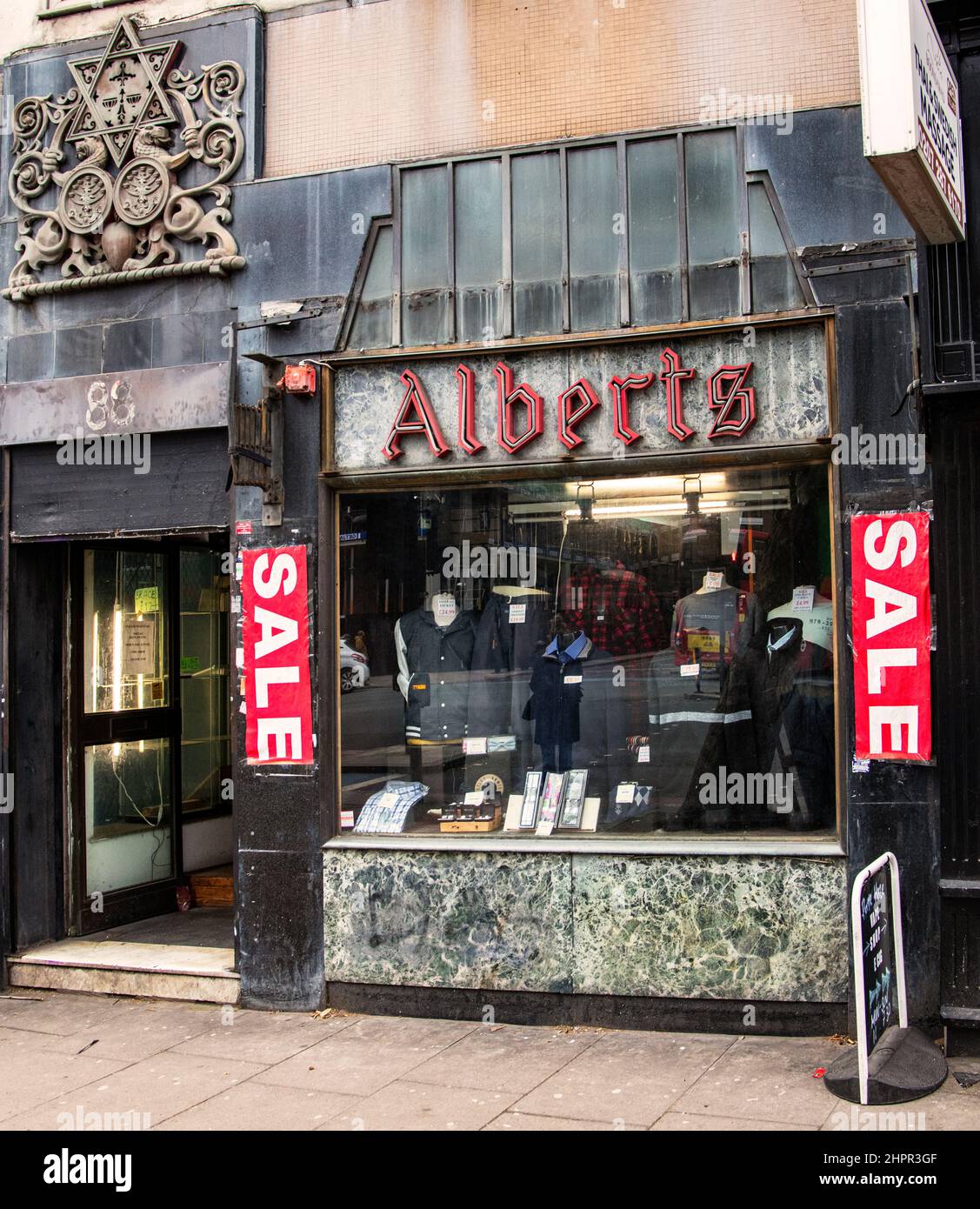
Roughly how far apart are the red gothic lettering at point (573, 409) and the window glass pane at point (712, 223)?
0.74 meters

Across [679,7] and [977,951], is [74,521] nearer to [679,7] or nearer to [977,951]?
[679,7]

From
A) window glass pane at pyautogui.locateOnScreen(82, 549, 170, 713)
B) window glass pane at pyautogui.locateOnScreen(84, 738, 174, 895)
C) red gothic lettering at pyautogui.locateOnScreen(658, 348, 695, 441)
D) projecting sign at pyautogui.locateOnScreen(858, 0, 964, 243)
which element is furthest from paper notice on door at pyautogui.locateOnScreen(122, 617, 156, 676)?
projecting sign at pyautogui.locateOnScreen(858, 0, 964, 243)

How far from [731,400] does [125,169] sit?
4.29 meters

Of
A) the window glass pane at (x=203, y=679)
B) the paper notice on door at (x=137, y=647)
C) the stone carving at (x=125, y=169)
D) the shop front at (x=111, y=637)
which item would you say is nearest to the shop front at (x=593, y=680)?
the shop front at (x=111, y=637)

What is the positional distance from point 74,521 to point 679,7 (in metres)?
4.95

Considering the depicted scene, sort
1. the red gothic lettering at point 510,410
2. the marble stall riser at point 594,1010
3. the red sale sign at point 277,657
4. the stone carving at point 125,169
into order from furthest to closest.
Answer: the stone carving at point 125,169, the red sale sign at point 277,657, the red gothic lettering at point 510,410, the marble stall riser at point 594,1010

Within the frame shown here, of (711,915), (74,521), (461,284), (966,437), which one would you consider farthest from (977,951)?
(74,521)

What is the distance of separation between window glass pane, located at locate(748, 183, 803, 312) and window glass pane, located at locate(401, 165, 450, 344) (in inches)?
71.7

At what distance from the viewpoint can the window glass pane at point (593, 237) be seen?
23.2 feet

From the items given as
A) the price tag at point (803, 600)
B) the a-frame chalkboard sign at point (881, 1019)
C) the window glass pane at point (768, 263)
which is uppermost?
the window glass pane at point (768, 263)

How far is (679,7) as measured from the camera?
277 inches

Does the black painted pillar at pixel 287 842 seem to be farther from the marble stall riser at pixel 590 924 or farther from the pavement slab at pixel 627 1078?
the pavement slab at pixel 627 1078

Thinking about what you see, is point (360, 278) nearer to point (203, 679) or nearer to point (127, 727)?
point (127, 727)

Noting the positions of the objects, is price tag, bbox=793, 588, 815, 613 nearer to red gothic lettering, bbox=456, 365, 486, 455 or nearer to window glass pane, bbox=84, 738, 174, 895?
red gothic lettering, bbox=456, 365, 486, 455
